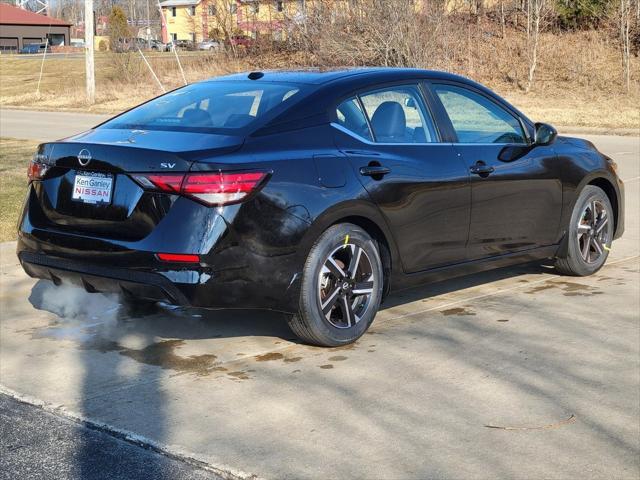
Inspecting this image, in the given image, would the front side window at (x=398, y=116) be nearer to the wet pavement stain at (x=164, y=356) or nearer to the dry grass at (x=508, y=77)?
the wet pavement stain at (x=164, y=356)

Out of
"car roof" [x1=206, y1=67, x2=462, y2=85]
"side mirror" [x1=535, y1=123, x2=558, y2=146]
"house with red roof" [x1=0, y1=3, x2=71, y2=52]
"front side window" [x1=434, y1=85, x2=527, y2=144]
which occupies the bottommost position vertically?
"side mirror" [x1=535, y1=123, x2=558, y2=146]

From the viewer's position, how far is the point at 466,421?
15.3 ft

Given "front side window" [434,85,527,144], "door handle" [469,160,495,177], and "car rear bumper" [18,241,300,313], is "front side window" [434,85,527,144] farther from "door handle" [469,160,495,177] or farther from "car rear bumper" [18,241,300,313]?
"car rear bumper" [18,241,300,313]

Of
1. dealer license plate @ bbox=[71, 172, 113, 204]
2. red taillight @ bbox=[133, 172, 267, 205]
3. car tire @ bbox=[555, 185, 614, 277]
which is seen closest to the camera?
Answer: red taillight @ bbox=[133, 172, 267, 205]

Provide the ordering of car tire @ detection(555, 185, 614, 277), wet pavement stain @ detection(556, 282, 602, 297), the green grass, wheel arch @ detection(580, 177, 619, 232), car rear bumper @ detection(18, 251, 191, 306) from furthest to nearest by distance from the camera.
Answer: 1. the green grass
2. wheel arch @ detection(580, 177, 619, 232)
3. car tire @ detection(555, 185, 614, 277)
4. wet pavement stain @ detection(556, 282, 602, 297)
5. car rear bumper @ detection(18, 251, 191, 306)

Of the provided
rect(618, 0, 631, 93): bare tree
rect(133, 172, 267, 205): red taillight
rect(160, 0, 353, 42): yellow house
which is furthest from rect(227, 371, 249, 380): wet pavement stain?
rect(160, 0, 353, 42): yellow house

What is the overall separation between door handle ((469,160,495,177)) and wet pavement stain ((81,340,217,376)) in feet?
7.02

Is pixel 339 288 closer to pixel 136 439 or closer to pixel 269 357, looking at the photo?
pixel 269 357

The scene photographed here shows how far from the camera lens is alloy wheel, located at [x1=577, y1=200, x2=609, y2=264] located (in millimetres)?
7703

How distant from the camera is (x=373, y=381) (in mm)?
5289

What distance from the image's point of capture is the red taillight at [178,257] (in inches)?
207

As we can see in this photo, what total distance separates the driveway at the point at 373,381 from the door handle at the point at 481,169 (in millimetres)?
932

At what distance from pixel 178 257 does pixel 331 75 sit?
1778 mm

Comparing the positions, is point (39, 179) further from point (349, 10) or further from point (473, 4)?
point (473, 4)
